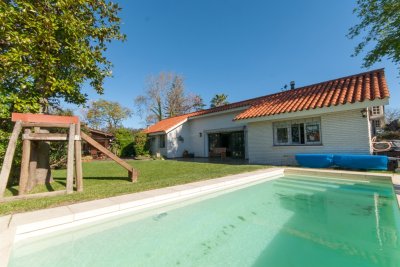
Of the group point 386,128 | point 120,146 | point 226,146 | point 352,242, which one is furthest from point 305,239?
point 386,128

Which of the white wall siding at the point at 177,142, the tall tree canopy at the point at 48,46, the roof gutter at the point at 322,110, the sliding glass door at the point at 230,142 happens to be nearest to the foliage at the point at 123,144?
the white wall siding at the point at 177,142

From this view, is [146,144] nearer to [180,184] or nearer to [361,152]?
[180,184]

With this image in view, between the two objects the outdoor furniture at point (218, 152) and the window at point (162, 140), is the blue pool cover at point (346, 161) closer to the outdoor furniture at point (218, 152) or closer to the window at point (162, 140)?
the outdoor furniture at point (218, 152)

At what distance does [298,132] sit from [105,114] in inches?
1695

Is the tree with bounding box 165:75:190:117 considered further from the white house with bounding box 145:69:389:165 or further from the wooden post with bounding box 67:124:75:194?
the wooden post with bounding box 67:124:75:194

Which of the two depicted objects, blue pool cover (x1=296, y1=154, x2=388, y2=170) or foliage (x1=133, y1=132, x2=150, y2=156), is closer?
blue pool cover (x1=296, y1=154, x2=388, y2=170)

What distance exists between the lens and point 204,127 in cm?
2052

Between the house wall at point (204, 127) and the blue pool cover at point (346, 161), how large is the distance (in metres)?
7.31

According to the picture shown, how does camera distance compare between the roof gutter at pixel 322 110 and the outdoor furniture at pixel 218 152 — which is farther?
the outdoor furniture at pixel 218 152

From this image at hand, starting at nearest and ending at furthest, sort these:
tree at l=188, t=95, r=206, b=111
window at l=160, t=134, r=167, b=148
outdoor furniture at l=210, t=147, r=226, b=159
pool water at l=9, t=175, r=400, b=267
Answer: pool water at l=9, t=175, r=400, b=267
outdoor furniture at l=210, t=147, r=226, b=159
window at l=160, t=134, r=167, b=148
tree at l=188, t=95, r=206, b=111

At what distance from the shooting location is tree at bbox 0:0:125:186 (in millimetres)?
5359

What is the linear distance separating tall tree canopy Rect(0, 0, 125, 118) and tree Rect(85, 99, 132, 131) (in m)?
40.0

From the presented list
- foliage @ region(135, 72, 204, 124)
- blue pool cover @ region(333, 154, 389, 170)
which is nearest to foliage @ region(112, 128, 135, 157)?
foliage @ region(135, 72, 204, 124)

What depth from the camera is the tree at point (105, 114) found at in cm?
4478
